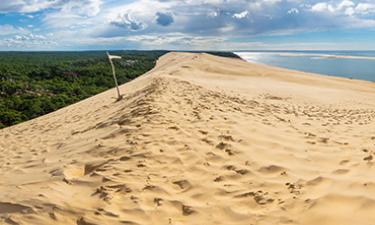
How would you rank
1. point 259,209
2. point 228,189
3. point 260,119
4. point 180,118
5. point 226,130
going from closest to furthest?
point 259,209 → point 228,189 → point 226,130 → point 180,118 → point 260,119

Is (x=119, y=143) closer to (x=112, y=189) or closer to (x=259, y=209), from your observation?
(x=112, y=189)

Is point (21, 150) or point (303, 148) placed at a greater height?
point (303, 148)

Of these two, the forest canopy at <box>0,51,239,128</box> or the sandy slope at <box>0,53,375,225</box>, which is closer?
the sandy slope at <box>0,53,375,225</box>

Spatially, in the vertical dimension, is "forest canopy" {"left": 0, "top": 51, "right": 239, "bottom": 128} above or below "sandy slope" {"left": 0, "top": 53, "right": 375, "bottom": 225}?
below

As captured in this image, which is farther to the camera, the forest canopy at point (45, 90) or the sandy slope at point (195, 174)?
the forest canopy at point (45, 90)

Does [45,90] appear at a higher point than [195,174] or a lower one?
lower

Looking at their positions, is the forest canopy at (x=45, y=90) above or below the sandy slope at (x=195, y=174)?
below

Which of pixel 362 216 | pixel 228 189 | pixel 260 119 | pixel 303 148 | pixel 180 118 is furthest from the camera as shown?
pixel 260 119

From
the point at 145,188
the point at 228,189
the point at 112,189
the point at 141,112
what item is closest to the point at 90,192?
the point at 112,189

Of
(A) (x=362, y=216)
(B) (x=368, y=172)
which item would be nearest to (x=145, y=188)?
(A) (x=362, y=216)

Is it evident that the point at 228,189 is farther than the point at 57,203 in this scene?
Yes

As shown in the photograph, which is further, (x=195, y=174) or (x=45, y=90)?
(x=45, y=90)
